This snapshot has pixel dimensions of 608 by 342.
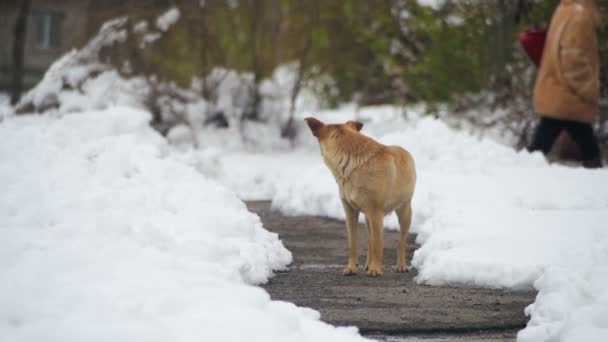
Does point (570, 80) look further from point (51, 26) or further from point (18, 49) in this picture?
point (51, 26)

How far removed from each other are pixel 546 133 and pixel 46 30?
27.4 metres

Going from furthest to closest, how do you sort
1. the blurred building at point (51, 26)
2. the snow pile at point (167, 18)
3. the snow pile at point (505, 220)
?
the blurred building at point (51, 26) → the snow pile at point (167, 18) → the snow pile at point (505, 220)

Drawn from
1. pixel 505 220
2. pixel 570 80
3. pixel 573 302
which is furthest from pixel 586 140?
pixel 573 302

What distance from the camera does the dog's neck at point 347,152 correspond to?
7.39m

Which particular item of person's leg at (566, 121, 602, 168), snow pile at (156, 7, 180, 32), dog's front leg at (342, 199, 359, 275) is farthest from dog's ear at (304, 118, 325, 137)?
snow pile at (156, 7, 180, 32)

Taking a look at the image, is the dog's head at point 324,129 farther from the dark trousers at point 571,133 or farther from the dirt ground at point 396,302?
the dark trousers at point 571,133

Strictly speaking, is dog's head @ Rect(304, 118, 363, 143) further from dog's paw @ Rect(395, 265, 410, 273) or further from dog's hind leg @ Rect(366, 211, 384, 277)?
dog's paw @ Rect(395, 265, 410, 273)

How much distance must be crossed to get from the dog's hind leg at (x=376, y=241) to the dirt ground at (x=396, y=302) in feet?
0.27

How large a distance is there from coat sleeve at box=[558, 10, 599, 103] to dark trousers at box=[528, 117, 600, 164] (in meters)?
0.36

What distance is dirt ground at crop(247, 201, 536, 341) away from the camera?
5659mm

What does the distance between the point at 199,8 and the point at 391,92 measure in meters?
3.93

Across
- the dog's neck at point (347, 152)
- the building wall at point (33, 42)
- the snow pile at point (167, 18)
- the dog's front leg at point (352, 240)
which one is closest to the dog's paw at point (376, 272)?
the dog's front leg at point (352, 240)

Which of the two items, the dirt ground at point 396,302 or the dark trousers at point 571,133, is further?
the dark trousers at point 571,133

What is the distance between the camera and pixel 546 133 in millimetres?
12930
